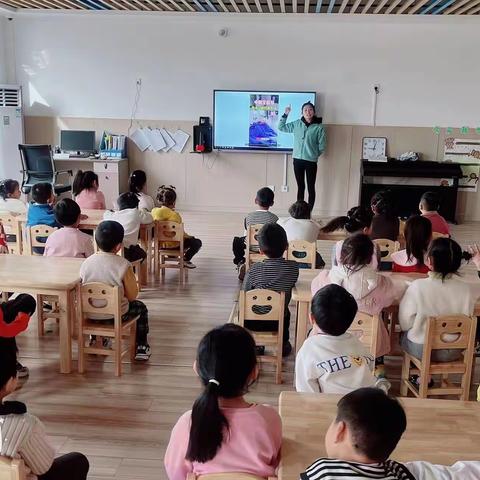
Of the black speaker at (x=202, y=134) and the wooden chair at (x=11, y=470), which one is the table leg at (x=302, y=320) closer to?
the wooden chair at (x=11, y=470)

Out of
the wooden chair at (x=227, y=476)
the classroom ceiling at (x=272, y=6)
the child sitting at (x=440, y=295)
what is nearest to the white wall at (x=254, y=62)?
the classroom ceiling at (x=272, y=6)

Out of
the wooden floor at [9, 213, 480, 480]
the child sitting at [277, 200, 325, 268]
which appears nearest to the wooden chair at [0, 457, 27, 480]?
the wooden floor at [9, 213, 480, 480]

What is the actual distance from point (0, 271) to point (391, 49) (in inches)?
266

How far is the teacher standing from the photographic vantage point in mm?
8039

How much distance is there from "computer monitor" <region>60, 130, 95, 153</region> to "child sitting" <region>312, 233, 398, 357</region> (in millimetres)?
6520

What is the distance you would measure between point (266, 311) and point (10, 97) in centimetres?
691

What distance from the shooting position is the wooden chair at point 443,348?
9.37 ft

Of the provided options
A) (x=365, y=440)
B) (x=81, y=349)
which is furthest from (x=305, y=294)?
(x=365, y=440)

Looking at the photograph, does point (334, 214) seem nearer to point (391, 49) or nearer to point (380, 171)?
point (380, 171)

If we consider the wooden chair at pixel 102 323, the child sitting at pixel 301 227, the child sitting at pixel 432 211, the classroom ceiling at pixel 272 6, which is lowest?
the wooden chair at pixel 102 323

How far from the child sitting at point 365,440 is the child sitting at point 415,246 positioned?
229cm

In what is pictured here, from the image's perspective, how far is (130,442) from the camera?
108 inches

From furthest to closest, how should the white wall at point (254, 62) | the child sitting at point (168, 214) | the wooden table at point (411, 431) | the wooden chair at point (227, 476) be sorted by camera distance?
the white wall at point (254, 62) → the child sitting at point (168, 214) → the wooden table at point (411, 431) → the wooden chair at point (227, 476)

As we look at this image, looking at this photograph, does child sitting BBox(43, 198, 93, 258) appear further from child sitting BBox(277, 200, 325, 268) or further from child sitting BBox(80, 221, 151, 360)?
child sitting BBox(277, 200, 325, 268)
